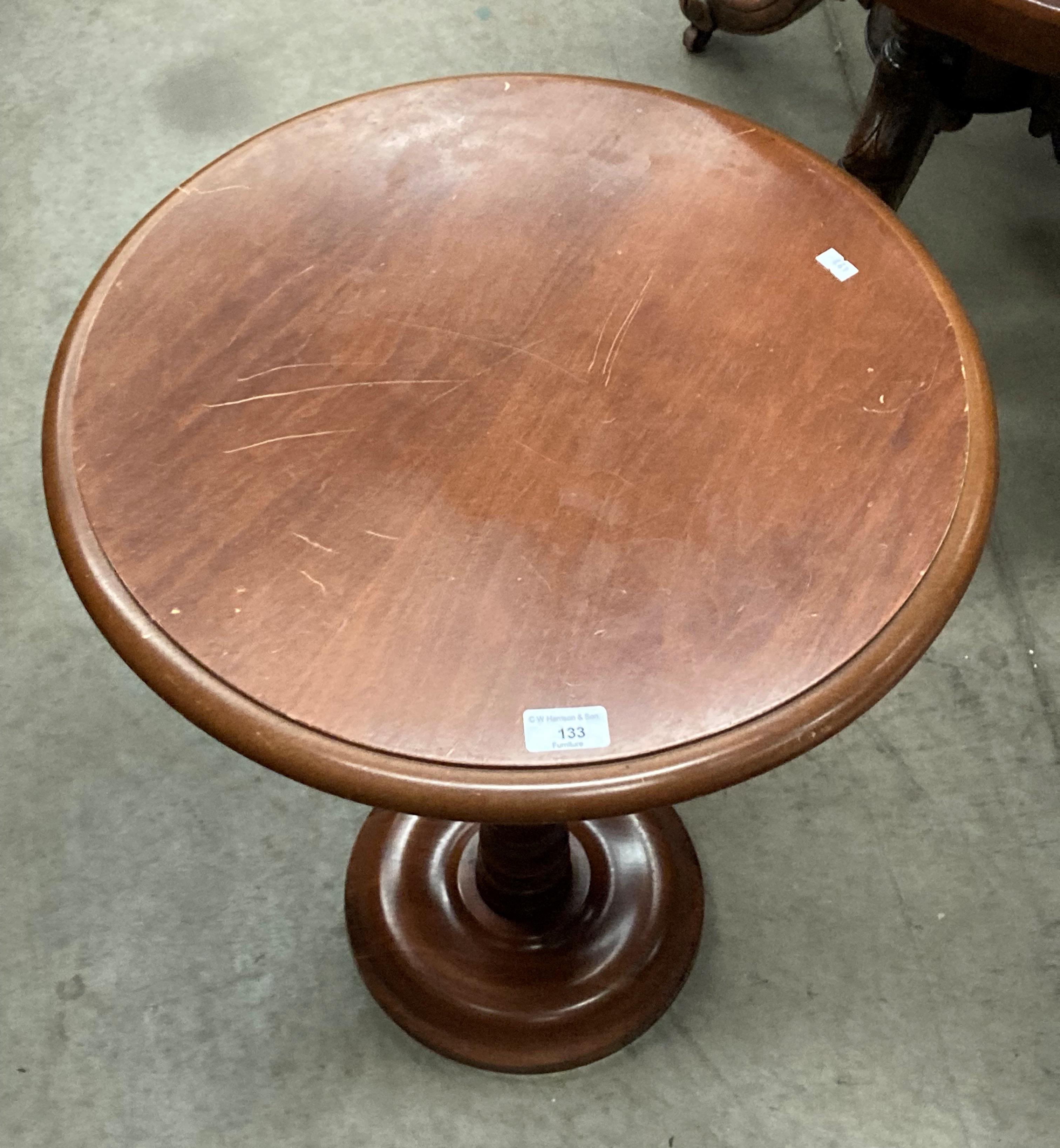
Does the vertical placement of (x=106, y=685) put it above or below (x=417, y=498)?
below

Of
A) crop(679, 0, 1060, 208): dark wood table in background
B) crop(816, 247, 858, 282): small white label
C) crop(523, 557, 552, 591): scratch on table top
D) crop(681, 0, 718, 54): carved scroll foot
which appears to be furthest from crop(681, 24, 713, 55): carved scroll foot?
crop(523, 557, 552, 591): scratch on table top

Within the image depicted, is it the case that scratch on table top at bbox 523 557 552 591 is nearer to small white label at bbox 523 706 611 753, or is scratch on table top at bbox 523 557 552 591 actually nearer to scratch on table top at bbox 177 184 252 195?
small white label at bbox 523 706 611 753

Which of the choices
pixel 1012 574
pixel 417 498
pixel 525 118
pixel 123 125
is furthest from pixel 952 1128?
Result: pixel 123 125

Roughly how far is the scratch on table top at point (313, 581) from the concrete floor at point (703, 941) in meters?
0.61

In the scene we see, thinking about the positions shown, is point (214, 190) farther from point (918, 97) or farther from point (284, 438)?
point (918, 97)

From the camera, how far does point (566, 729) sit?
657mm

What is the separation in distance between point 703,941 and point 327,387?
69 centimetres

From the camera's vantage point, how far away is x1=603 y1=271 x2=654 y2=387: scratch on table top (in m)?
0.81

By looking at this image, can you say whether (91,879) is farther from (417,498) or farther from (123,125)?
(123,125)

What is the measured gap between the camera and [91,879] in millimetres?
1246

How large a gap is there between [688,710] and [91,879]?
81cm

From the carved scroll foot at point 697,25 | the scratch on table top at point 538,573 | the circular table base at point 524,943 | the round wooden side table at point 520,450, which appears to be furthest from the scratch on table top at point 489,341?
the carved scroll foot at point 697,25

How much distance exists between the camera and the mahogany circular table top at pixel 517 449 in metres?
0.67

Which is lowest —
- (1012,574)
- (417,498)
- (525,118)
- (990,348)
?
(1012,574)
